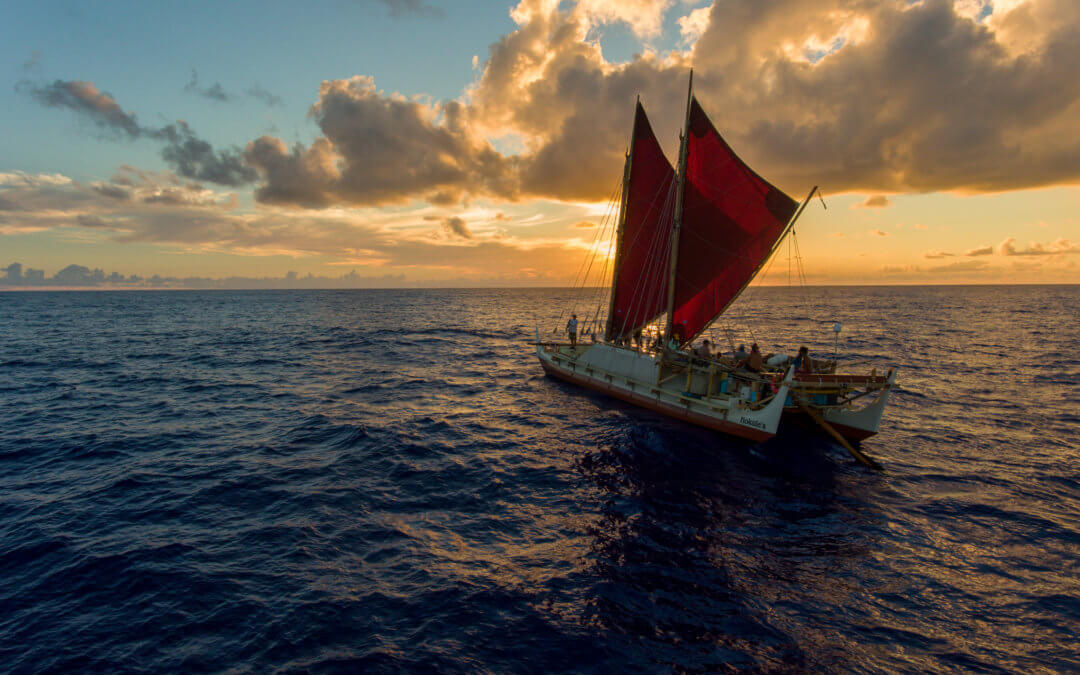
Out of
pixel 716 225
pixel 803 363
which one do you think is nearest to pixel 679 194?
pixel 716 225

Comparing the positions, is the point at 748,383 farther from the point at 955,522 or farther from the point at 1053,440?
the point at 1053,440

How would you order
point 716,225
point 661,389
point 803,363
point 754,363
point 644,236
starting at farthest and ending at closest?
1. point 644,236
2. point 716,225
3. point 661,389
4. point 754,363
5. point 803,363

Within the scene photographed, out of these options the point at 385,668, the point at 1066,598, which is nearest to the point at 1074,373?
the point at 1066,598

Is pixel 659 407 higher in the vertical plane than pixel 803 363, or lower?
lower

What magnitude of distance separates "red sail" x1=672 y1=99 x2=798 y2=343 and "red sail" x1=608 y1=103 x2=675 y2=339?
1.80 meters

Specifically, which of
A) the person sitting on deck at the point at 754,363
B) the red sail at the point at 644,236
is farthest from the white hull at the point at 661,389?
the red sail at the point at 644,236

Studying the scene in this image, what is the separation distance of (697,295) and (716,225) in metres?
4.12

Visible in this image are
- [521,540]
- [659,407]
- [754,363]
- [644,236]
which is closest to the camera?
[521,540]

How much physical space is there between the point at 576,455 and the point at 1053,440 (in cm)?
2253

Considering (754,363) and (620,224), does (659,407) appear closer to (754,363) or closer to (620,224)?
(754,363)

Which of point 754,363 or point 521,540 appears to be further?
point 754,363

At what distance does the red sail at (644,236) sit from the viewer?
2853 centimetres

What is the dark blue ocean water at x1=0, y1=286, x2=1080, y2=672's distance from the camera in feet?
30.0

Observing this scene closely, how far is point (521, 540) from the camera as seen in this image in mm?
12914
